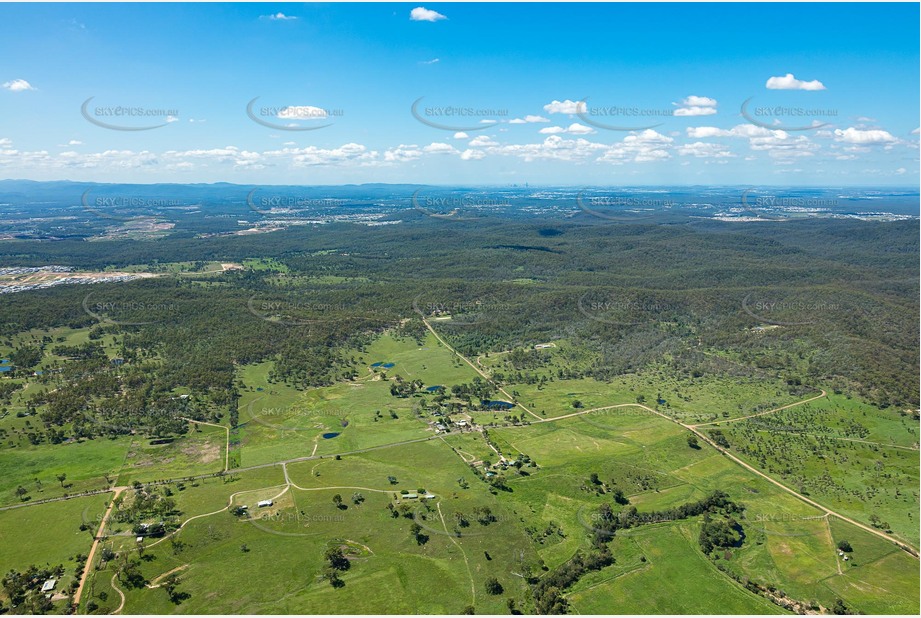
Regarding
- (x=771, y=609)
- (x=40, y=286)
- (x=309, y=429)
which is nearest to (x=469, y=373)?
(x=309, y=429)

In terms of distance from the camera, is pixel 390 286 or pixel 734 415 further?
pixel 390 286

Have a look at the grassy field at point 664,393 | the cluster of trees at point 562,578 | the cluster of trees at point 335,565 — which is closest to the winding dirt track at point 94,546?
the cluster of trees at point 335,565

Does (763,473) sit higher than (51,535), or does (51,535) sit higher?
(763,473)

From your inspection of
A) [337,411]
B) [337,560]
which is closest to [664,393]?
[337,411]

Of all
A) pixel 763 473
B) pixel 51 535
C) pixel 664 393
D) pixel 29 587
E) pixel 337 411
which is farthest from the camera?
pixel 664 393

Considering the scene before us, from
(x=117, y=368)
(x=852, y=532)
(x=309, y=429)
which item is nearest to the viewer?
(x=852, y=532)

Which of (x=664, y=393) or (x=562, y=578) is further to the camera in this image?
(x=664, y=393)

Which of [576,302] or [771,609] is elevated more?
[576,302]

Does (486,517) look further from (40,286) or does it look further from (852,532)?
(40,286)

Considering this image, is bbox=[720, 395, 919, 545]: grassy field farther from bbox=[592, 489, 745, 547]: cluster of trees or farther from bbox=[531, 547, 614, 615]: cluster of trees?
bbox=[531, 547, 614, 615]: cluster of trees

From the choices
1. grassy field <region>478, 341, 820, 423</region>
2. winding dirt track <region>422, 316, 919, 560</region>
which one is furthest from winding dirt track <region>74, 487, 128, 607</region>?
grassy field <region>478, 341, 820, 423</region>

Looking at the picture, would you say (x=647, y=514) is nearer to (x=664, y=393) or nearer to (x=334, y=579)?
(x=334, y=579)
